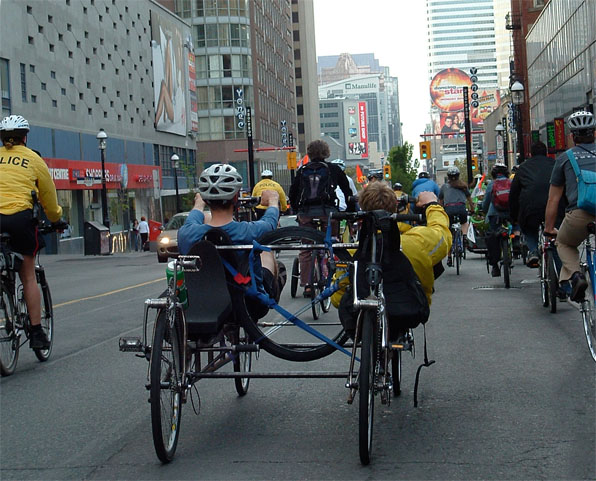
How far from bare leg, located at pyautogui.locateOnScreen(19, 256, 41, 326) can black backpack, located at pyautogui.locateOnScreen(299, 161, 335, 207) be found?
4911 millimetres

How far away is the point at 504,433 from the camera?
5371 mm

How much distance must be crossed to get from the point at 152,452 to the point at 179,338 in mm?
659

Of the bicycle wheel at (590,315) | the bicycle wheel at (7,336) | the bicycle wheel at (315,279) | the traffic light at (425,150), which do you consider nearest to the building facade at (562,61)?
the traffic light at (425,150)

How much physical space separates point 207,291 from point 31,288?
2.95m

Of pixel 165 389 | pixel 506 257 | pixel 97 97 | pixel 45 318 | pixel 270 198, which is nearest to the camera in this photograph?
pixel 165 389

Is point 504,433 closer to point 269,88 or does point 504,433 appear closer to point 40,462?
point 40,462

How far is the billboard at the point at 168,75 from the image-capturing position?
71438mm

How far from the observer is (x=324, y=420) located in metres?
5.80

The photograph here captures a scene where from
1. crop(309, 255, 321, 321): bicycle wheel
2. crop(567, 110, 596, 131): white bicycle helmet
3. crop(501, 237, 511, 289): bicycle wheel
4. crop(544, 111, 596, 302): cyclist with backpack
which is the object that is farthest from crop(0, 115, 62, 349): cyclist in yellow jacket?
crop(501, 237, 511, 289): bicycle wheel

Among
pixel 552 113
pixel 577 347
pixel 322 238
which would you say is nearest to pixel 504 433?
pixel 322 238

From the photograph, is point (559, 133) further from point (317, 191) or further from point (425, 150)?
point (317, 191)

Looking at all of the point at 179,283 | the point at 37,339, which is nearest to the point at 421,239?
the point at 179,283

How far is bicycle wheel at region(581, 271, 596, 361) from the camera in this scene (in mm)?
7219

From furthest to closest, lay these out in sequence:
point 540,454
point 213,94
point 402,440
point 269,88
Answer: point 269,88
point 213,94
point 402,440
point 540,454
